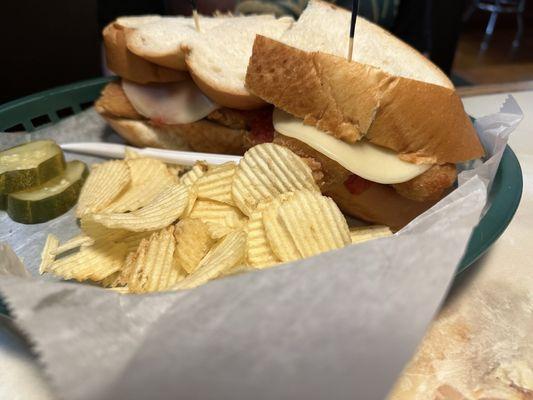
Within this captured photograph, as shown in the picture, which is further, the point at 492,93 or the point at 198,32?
the point at 492,93

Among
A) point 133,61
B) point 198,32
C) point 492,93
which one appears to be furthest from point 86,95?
point 492,93

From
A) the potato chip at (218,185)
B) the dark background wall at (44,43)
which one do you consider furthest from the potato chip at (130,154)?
the dark background wall at (44,43)

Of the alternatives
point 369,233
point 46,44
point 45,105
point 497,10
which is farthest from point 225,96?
point 497,10

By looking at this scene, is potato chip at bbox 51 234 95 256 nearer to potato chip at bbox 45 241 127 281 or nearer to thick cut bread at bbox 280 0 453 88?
potato chip at bbox 45 241 127 281

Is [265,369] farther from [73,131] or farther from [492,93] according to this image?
[492,93]

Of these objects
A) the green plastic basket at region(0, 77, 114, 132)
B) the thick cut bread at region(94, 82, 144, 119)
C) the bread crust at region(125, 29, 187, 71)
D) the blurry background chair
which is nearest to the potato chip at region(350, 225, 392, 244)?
the bread crust at region(125, 29, 187, 71)

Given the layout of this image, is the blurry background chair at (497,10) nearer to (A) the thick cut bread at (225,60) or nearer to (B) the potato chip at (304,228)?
(A) the thick cut bread at (225,60)
